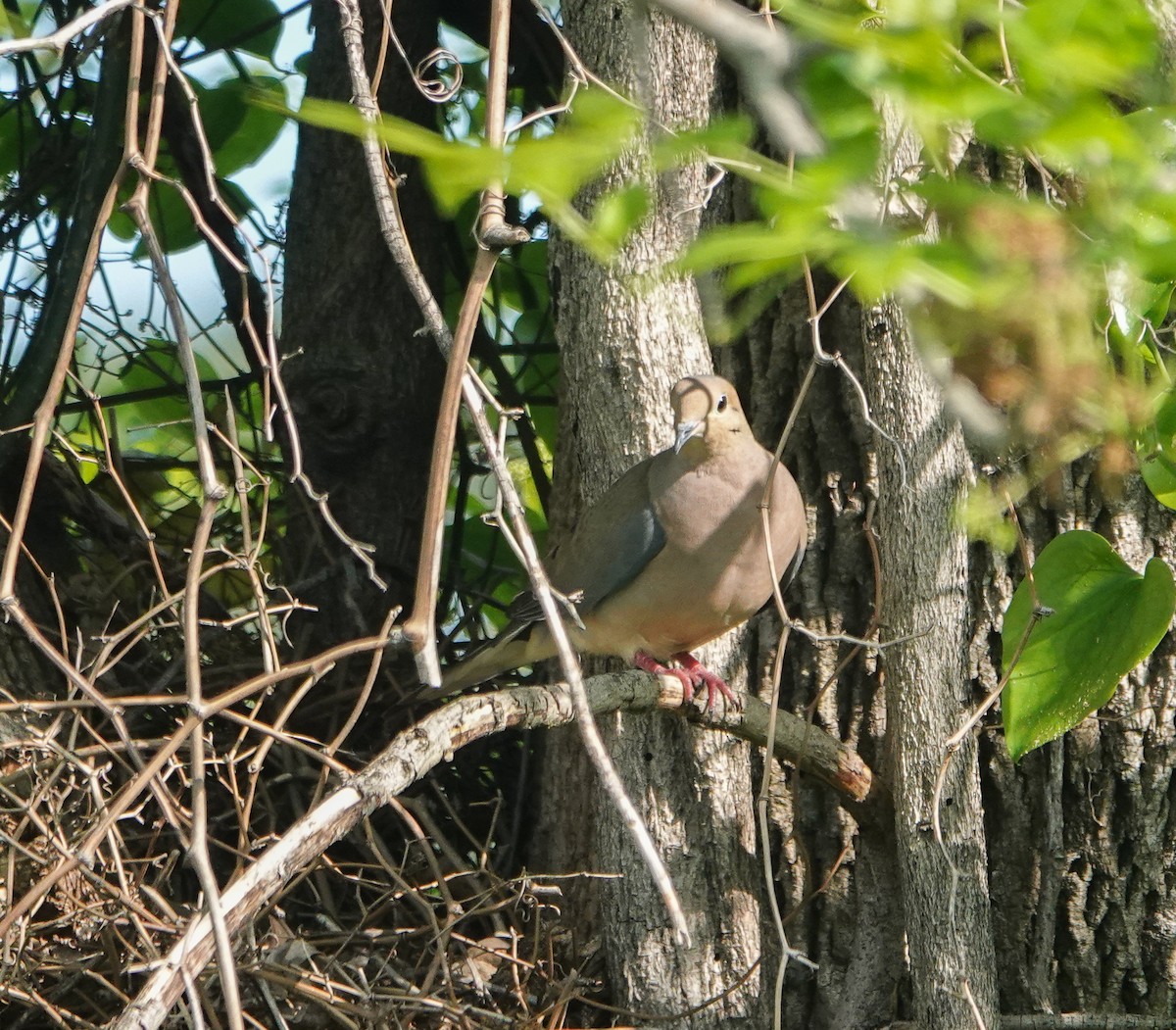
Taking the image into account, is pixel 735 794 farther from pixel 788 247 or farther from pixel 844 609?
pixel 788 247

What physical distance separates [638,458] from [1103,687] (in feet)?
3.93

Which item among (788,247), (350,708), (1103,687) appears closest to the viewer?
(788,247)

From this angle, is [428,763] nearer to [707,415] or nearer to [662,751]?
[662,751]

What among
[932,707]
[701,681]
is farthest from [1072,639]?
[701,681]

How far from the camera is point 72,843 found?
307 centimetres

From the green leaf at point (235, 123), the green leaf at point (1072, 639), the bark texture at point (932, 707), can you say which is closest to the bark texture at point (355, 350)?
the green leaf at point (235, 123)

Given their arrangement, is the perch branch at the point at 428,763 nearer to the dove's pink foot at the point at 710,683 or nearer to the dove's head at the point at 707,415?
the dove's pink foot at the point at 710,683

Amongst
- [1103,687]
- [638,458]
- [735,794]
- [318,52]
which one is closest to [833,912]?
[735,794]

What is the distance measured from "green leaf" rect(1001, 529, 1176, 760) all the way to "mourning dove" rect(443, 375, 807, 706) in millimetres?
671

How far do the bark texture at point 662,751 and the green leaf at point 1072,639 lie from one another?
75cm

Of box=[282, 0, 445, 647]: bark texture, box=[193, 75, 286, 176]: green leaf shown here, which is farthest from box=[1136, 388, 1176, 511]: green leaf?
box=[193, 75, 286, 176]: green leaf

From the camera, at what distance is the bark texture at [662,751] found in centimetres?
303

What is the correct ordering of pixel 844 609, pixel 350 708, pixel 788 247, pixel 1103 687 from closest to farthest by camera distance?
pixel 788 247, pixel 1103 687, pixel 844 609, pixel 350 708

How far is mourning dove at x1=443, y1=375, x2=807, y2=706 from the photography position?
10.7ft
